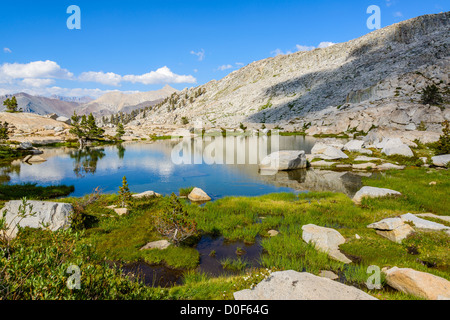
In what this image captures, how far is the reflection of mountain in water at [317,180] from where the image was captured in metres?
32.6

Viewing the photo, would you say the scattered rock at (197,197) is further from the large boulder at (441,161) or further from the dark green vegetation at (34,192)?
the large boulder at (441,161)

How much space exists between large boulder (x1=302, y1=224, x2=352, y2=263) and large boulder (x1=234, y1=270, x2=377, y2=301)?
19.5ft

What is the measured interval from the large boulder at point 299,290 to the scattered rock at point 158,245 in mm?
8450

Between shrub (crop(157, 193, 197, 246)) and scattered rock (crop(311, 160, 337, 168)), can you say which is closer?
shrub (crop(157, 193, 197, 246))

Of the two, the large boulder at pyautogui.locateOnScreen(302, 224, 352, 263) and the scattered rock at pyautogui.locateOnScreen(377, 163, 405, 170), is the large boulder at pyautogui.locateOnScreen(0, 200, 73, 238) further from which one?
the scattered rock at pyautogui.locateOnScreen(377, 163, 405, 170)

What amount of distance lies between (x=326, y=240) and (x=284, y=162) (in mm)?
30776

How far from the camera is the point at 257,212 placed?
22.6 m

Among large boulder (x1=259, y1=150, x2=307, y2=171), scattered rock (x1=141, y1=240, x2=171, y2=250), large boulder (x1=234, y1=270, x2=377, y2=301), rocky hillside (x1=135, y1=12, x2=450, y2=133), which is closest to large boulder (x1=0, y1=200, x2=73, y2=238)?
scattered rock (x1=141, y1=240, x2=171, y2=250)

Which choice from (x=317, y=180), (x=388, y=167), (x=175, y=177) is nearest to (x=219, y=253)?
(x=175, y=177)

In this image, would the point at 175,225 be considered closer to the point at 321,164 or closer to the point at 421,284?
the point at 421,284

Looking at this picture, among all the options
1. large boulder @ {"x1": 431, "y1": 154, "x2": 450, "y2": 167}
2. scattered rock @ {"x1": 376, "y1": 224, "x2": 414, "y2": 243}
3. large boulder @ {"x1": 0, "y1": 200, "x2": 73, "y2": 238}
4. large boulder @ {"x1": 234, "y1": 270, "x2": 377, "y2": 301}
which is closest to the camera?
large boulder @ {"x1": 234, "y1": 270, "x2": 377, "y2": 301}

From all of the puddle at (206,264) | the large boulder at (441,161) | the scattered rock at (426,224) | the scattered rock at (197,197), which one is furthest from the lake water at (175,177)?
the scattered rock at (426,224)

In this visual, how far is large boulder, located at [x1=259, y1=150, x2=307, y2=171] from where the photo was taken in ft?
149
